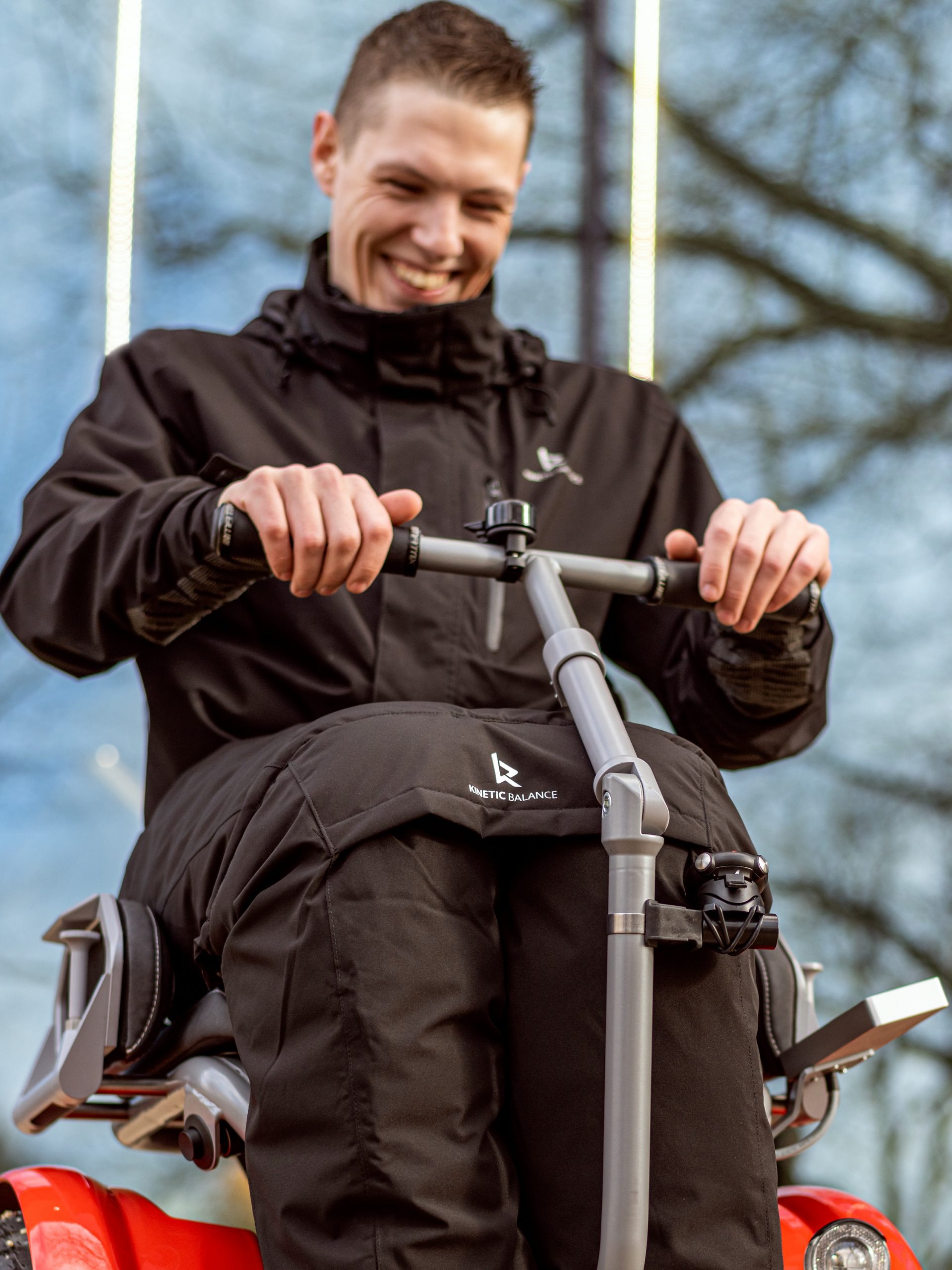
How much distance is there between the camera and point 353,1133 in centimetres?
70

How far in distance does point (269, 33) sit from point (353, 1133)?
2243mm

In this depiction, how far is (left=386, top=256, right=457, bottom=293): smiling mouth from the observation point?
1369 millimetres

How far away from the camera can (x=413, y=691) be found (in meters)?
1.17

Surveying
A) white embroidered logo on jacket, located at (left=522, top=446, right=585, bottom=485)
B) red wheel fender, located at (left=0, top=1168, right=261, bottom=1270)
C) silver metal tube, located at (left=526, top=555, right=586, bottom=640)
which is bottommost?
red wheel fender, located at (left=0, top=1168, right=261, bottom=1270)

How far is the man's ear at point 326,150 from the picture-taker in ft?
4.73

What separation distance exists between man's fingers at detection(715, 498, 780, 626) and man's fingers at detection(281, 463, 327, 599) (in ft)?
0.89

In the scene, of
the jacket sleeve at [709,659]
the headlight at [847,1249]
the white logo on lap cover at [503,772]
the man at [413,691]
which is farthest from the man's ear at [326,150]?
the headlight at [847,1249]

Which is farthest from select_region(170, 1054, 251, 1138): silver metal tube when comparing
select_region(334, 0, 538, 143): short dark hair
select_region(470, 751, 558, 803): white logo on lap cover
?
select_region(334, 0, 538, 143): short dark hair

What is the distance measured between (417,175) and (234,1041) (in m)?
0.81

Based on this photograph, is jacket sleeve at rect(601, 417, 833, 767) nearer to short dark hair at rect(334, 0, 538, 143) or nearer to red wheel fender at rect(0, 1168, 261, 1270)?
short dark hair at rect(334, 0, 538, 143)

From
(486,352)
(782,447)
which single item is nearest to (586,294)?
(782,447)

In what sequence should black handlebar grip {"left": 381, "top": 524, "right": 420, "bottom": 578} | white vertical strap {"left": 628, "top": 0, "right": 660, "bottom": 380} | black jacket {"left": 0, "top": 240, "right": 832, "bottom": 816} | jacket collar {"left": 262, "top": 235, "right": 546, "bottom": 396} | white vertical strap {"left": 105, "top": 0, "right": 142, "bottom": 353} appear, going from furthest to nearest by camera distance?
white vertical strap {"left": 628, "top": 0, "right": 660, "bottom": 380}, white vertical strap {"left": 105, "top": 0, "right": 142, "bottom": 353}, jacket collar {"left": 262, "top": 235, "right": 546, "bottom": 396}, black jacket {"left": 0, "top": 240, "right": 832, "bottom": 816}, black handlebar grip {"left": 381, "top": 524, "right": 420, "bottom": 578}

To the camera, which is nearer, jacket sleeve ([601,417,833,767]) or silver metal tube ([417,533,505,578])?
silver metal tube ([417,533,505,578])

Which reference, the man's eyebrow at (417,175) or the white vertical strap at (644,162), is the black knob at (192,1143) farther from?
the white vertical strap at (644,162)
